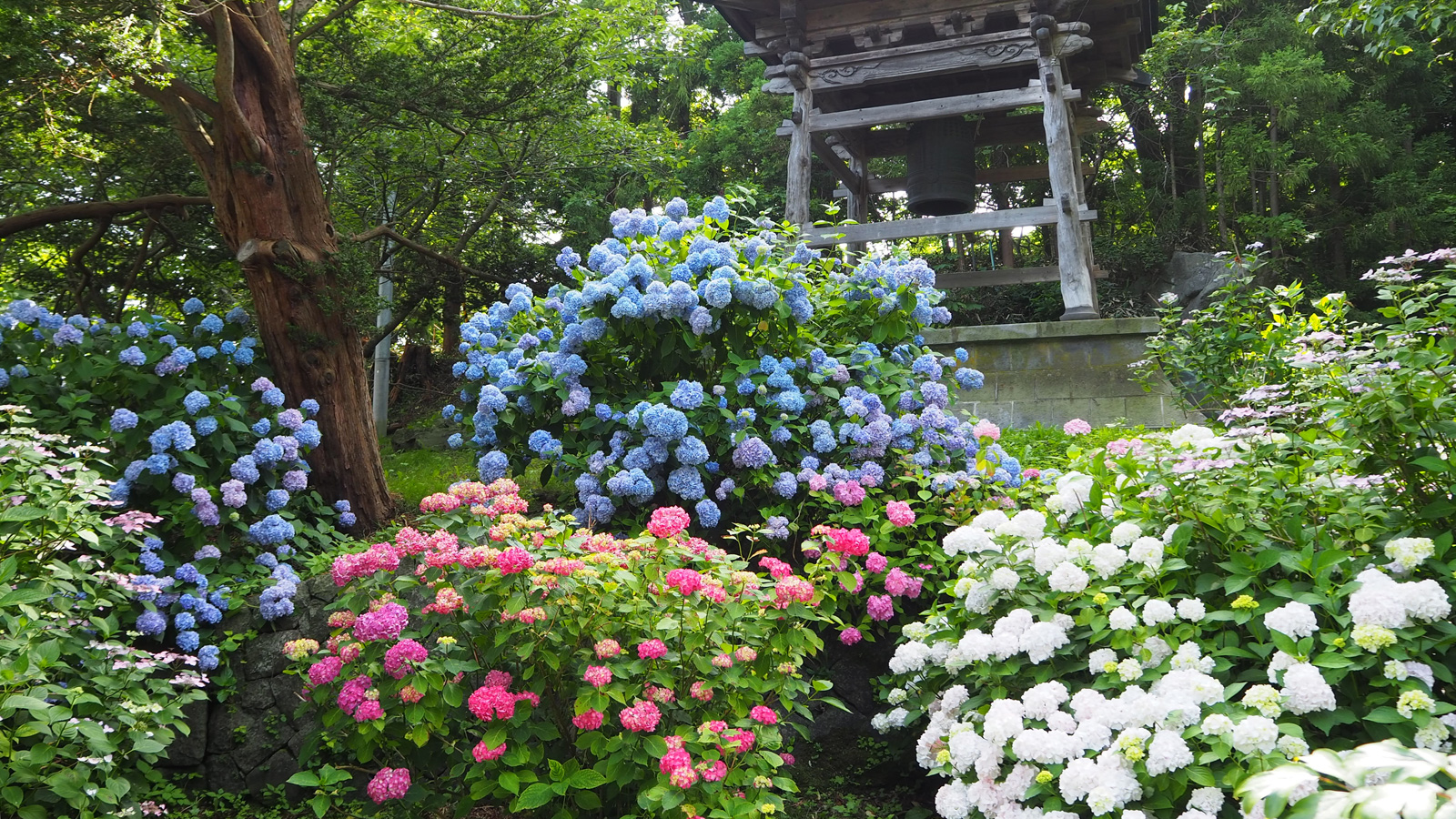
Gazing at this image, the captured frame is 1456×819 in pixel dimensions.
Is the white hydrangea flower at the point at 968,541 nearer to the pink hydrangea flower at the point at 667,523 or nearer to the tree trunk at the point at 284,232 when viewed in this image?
the pink hydrangea flower at the point at 667,523

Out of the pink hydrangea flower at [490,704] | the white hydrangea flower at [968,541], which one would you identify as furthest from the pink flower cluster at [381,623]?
the white hydrangea flower at [968,541]

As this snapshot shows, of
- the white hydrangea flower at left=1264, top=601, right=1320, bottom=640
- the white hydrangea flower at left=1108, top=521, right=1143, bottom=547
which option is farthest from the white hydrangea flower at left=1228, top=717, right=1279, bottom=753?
the white hydrangea flower at left=1108, top=521, right=1143, bottom=547

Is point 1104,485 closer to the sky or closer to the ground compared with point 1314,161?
closer to the ground

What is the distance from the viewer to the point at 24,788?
2.48 metres

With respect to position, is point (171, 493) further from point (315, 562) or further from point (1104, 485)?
point (1104, 485)

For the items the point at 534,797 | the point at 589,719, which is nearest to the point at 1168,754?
the point at 589,719

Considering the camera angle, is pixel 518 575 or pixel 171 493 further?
pixel 171 493

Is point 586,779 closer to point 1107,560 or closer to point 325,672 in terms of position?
point 325,672

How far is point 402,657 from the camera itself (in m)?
2.35

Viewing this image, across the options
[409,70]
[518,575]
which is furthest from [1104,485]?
[409,70]

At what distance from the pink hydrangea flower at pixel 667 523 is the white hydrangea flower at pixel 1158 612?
117 cm

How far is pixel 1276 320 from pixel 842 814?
289 cm

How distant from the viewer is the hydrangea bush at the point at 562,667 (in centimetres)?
230

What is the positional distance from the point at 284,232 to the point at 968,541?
3696 mm
